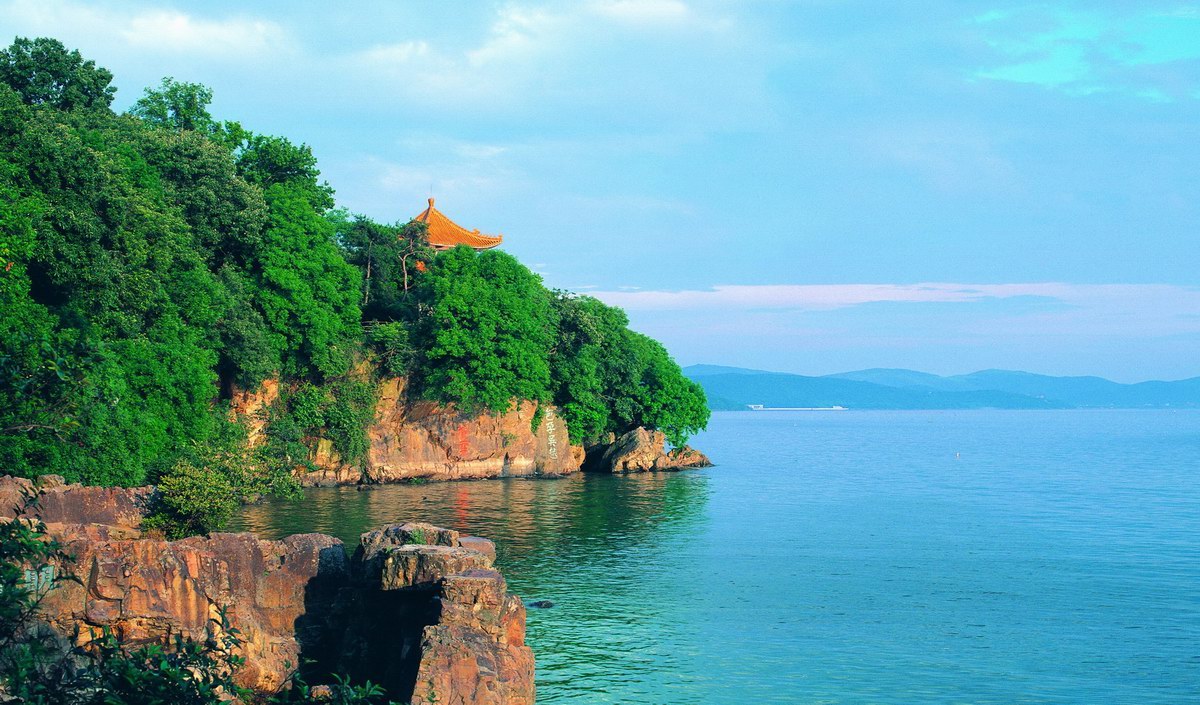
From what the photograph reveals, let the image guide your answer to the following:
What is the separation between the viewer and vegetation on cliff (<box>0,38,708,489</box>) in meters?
27.1

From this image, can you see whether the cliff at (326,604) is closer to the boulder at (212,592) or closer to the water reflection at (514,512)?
the boulder at (212,592)

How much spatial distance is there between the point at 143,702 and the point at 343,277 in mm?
39350

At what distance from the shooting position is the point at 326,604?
1777 cm

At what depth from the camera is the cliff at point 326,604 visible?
13789mm

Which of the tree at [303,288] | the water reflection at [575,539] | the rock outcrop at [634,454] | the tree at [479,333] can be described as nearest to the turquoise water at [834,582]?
the water reflection at [575,539]

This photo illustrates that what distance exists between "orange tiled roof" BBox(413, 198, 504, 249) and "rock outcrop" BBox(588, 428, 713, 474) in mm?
15723

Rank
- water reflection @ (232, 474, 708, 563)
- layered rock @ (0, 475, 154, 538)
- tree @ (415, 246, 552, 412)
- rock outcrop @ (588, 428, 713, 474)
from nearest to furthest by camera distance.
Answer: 1. layered rock @ (0, 475, 154, 538)
2. water reflection @ (232, 474, 708, 563)
3. tree @ (415, 246, 552, 412)
4. rock outcrop @ (588, 428, 713, 474)

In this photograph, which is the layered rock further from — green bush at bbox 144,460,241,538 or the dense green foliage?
the dense green foliage

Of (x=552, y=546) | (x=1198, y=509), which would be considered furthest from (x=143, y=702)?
(x=1198, y=509)

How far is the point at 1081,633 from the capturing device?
2123 cm

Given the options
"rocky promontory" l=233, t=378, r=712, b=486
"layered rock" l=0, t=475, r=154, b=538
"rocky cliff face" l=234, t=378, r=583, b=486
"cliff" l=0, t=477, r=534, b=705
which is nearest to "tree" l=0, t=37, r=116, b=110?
"rocky promontory" l=233, t=378, r=712, b=486

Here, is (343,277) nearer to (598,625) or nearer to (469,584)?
(598,625)

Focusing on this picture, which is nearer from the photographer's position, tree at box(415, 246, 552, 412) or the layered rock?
the layered rock

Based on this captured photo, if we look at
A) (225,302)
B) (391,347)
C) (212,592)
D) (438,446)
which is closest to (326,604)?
(212,592)
